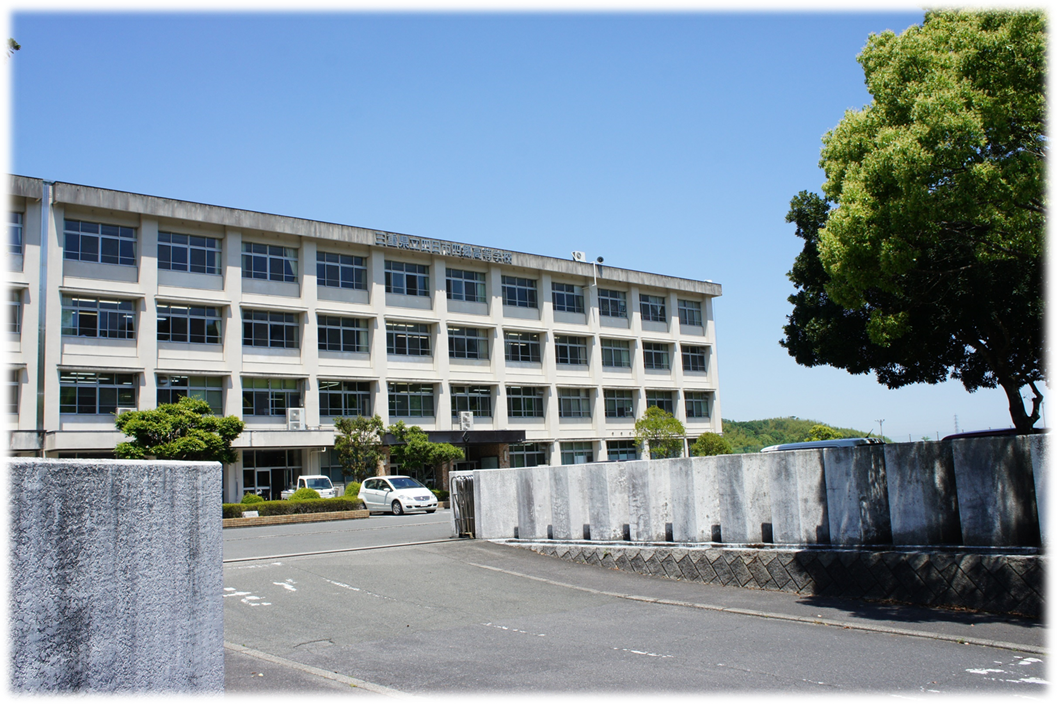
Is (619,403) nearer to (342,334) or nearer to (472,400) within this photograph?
(472,400)

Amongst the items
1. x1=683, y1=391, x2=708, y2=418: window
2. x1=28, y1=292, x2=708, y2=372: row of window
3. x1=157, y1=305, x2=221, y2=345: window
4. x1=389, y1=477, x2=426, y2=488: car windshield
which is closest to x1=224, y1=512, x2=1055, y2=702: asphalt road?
x1=389, y1=477, x2=426, y2=488: car windshield

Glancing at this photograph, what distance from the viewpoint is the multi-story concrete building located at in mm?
35406

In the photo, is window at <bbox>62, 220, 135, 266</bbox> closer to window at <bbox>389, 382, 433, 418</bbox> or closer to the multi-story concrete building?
the multi-story concrete building

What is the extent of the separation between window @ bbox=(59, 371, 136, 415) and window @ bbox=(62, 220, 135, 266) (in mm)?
5249

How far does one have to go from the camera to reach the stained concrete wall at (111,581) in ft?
12.0

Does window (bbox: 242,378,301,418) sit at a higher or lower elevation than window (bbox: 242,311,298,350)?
lower

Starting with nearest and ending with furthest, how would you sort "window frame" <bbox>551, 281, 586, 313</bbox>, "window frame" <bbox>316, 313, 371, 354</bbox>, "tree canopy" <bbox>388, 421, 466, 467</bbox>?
"tree canopy" <bbox>388, 421, 466, 467</bbox> < "window frame" <bbox>316, 313, 371, 354</bbox> < "window frame" <bbox>551, 281, 586, 313</bbox>

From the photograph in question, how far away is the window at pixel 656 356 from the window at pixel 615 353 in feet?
5.03

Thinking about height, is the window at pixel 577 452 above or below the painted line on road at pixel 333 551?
above

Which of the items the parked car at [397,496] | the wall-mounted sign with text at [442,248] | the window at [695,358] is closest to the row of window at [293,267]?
the wall-mounted sign with text at [442,248]

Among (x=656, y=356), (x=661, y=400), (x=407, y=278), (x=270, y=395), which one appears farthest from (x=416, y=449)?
(x=656, y=356)

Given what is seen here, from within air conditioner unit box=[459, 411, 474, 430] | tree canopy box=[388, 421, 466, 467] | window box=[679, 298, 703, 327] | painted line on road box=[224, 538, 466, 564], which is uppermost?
window box=[679, 298, 703, 327]

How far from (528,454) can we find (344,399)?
45.1 ft

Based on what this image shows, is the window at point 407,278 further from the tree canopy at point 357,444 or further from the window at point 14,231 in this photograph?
the window at point 14,231
